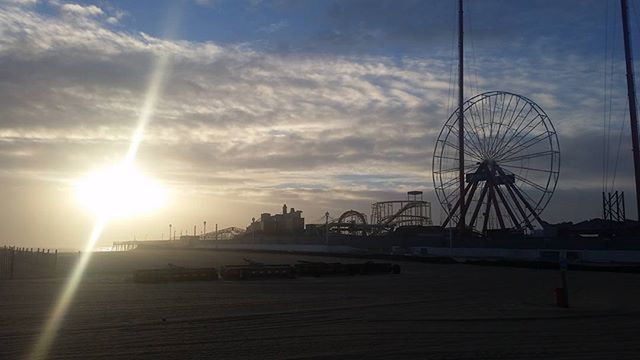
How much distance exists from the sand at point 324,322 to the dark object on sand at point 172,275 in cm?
229

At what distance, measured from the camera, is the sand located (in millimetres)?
13609

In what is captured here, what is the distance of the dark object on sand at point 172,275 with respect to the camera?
33250 millimetres

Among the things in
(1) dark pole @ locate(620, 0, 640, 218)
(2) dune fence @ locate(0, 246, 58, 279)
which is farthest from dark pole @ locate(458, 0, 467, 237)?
(2) dune fence @ locate(0, 246, 58, 279)

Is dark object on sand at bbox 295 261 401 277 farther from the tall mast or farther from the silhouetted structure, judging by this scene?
the silhouetted structure

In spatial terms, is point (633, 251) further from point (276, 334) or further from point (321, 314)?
point (276, 334)

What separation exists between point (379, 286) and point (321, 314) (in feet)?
40.6

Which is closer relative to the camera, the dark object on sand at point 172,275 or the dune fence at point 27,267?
the dark object on sand at point 172,275

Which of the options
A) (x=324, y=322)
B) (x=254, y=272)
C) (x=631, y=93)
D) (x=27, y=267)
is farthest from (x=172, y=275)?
(x=631, y=93)

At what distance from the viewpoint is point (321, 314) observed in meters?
19.9

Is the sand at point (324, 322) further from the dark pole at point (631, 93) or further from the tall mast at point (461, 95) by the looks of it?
the tall mast at point (461, 95)

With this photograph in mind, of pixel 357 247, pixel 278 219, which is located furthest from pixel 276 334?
pixel 278 219

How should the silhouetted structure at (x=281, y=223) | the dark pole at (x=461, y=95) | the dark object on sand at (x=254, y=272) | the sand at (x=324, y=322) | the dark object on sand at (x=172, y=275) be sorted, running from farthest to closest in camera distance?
1. the silhouetted structure at (x=281, y=223)
2. the dark pole at (x=461, y=95)
3. the dark object on sand at (x=254, y=272)
4. the dark object on sand at (x=172, y=275)
5. the sand at (x=324, y=322)

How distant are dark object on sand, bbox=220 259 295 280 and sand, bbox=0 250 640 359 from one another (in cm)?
498

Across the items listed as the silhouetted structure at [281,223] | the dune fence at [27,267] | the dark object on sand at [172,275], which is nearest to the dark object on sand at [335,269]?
the dark object on sand at [172,275]
